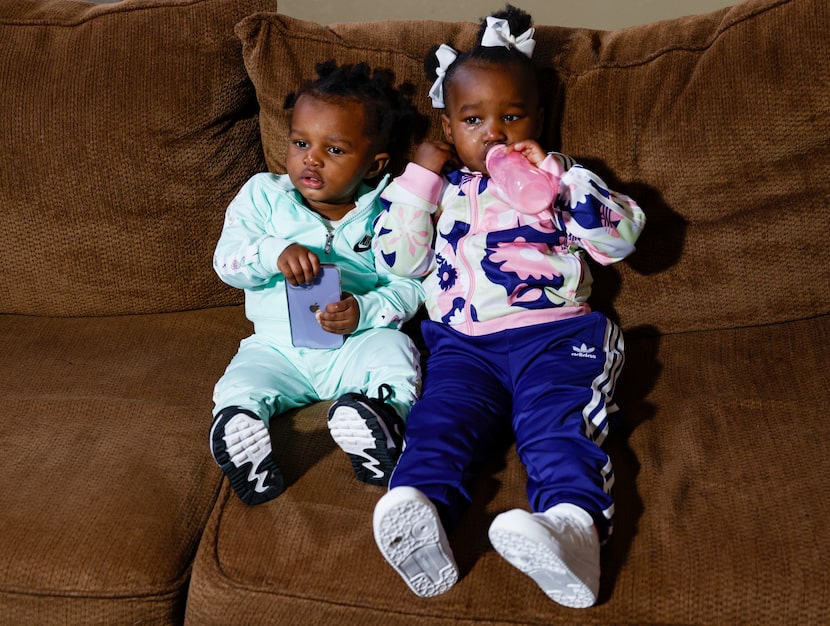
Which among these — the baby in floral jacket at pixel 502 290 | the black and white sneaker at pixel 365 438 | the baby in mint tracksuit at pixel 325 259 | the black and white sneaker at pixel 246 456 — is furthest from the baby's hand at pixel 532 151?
the black and white sneaker at pixel 246 456

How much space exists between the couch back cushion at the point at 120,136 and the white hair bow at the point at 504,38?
1.57ft

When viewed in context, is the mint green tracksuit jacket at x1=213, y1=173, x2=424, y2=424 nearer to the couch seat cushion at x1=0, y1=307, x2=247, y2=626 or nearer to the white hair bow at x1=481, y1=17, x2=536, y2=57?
the couch seat cushion at x1=0, y1=307, x2=247, y2=626

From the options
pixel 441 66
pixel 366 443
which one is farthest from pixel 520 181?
pixel 366 443

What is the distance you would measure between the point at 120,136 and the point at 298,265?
19.2 inches

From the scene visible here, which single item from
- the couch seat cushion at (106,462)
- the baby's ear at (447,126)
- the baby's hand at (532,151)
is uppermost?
the baby's hand at (532,151)

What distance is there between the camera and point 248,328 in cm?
179

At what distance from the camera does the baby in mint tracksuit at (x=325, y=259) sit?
1.49m

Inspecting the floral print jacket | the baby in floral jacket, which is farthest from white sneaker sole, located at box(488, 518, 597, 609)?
the floral print jacket

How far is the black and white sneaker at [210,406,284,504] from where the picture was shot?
1283 mm

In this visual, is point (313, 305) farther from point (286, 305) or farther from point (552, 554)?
point (552, 554)

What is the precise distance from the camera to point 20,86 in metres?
→ 1.69

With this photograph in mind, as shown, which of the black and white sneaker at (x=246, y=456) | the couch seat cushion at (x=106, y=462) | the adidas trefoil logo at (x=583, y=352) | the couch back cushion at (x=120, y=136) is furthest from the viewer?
the couch back cushion at (x=120, y=136)

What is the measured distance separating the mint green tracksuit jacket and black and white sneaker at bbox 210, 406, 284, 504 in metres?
0.09

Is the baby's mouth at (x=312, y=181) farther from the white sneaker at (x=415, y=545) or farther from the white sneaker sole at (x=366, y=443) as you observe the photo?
the white sneaker at (x=415, y=545)
